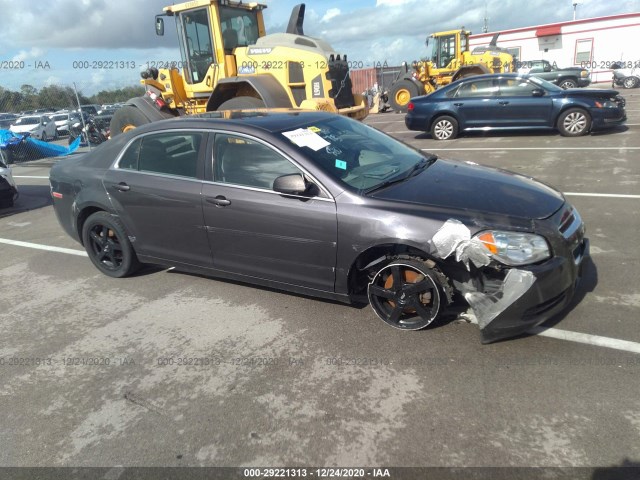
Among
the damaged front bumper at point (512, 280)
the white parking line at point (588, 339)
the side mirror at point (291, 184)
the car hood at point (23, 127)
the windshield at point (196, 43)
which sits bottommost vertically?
the white parking line at point (588, 339)

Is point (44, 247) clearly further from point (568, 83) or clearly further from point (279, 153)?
point (568, 83)

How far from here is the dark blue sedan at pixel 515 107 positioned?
10258 mm

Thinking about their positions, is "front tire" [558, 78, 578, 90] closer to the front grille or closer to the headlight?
the front grille

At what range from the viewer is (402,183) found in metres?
3.42

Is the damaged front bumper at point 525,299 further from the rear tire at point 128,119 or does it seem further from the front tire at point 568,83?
the front tire at point 568,83

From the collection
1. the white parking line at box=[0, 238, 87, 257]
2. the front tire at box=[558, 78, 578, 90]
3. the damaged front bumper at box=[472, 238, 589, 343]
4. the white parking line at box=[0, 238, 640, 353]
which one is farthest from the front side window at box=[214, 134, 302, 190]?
the front tire at box=[558, 78, 578, 90]

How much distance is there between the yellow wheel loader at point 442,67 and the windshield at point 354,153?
16468mm

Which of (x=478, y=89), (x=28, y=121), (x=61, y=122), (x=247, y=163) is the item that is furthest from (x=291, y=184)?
(x=61, y=122)

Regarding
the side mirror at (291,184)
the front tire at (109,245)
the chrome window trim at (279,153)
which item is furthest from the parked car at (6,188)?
the side mirror at (291,184)

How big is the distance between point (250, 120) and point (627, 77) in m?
29.4

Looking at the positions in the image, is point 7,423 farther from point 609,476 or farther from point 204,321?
point 609,476

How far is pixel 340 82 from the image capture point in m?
9.20

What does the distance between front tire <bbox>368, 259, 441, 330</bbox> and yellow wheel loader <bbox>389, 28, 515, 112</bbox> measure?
58.2ft

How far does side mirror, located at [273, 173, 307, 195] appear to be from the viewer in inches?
126
